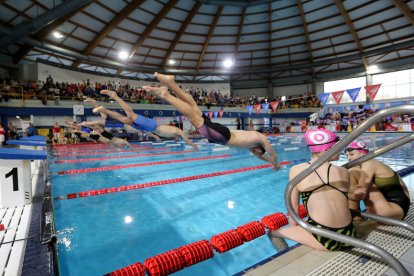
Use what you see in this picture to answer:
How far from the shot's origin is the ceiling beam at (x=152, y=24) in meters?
17.1

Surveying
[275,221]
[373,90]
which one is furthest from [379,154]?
[373,90]

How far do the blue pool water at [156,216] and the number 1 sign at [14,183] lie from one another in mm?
665

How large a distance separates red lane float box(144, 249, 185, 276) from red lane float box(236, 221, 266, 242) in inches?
32.4

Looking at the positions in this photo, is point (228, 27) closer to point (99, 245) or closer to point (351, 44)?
point (351, 44)

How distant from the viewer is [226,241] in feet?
8.78

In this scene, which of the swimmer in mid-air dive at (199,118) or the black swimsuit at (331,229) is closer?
the black swimsuit at (331,229)

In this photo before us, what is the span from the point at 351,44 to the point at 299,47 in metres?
4.15

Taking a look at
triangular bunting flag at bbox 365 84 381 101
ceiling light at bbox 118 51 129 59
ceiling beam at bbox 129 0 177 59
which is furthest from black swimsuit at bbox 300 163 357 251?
ceiling light at bbox 118 51 129 59

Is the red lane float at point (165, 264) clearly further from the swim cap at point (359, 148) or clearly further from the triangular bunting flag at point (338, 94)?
the triangular bunting flag at point (338, 94)

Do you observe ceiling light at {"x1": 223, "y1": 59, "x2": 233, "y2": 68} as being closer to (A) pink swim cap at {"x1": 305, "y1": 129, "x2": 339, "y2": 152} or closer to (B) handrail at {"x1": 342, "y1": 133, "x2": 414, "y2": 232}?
(B) handrail at {"x1": 342, "y1": 133, "x2": 414, "y2": 232}

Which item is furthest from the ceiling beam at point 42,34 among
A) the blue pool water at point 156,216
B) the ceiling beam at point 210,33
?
the blue pool water at point 156,216

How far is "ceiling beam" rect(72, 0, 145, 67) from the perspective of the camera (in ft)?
52.1

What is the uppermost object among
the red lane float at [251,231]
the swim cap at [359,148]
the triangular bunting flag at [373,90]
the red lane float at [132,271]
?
the triangular bunting flag at [373,90]

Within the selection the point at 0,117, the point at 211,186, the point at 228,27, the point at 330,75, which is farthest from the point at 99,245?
the point at 330,75
